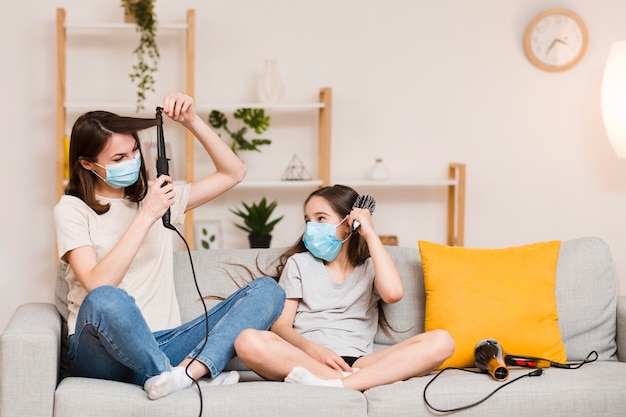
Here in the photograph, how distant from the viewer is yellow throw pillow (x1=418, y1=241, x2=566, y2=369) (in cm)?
252

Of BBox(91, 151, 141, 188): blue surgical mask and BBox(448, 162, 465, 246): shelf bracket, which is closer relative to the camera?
BBox(91, 151, 141, 188): blue surgical mask

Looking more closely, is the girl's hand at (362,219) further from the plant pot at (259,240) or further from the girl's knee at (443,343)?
the plant pot at (259,240)

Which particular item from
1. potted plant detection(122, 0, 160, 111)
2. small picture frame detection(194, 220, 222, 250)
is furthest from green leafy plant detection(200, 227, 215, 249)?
potted plant detection(122, 0, 160, 111)

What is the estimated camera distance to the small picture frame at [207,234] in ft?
13.4

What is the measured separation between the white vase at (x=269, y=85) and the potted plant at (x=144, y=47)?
482 mm

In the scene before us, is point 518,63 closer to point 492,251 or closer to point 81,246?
point 492,251

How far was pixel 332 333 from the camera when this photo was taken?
8.22ft

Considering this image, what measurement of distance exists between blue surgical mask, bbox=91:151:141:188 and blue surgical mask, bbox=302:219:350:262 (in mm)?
534

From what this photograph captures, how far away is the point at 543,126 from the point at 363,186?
95cm

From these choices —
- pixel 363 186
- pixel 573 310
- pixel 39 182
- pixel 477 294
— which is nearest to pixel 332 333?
pixel 477 294

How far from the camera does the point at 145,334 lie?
6.78 ft

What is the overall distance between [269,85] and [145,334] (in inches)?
85.0

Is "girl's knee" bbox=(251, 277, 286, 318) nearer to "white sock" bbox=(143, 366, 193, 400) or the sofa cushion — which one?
"white sock" bbox=(143, 366, 193, 400)

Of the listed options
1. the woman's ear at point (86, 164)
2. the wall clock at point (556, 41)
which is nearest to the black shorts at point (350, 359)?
the woman's ear at point (86, 164)
